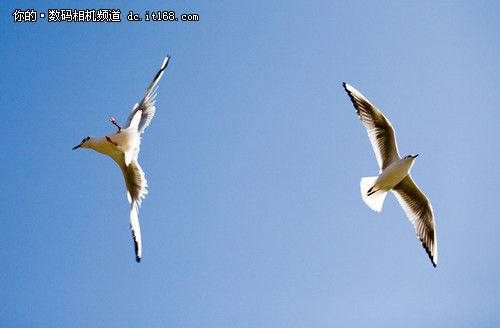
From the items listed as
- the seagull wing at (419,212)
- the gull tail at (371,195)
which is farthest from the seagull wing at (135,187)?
the seagull wing at (419,212)

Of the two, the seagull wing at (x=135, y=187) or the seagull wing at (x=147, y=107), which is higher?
the seagull wing at (x=147, y=107)

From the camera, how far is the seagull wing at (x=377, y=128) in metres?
5.59

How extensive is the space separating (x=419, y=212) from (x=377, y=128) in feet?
4.47

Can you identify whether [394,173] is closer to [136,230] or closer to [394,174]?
[394,174]

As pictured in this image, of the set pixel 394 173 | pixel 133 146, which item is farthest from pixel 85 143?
pixel 394 173

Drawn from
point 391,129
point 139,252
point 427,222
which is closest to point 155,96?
point 139,252

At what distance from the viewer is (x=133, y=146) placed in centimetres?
532

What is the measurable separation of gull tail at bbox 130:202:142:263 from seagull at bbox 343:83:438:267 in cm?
298

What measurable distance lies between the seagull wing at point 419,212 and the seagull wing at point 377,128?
1.42 ft

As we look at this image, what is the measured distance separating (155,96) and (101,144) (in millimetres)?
1034

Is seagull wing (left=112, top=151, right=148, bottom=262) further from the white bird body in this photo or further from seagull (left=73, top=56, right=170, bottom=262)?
the white bird body

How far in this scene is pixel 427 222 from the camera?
5953 millimetres

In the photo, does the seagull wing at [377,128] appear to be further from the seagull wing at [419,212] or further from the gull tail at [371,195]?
the seagull wing at [419,212]

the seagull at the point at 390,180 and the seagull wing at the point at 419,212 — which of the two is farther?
the seagull wing at the point at 419,212
